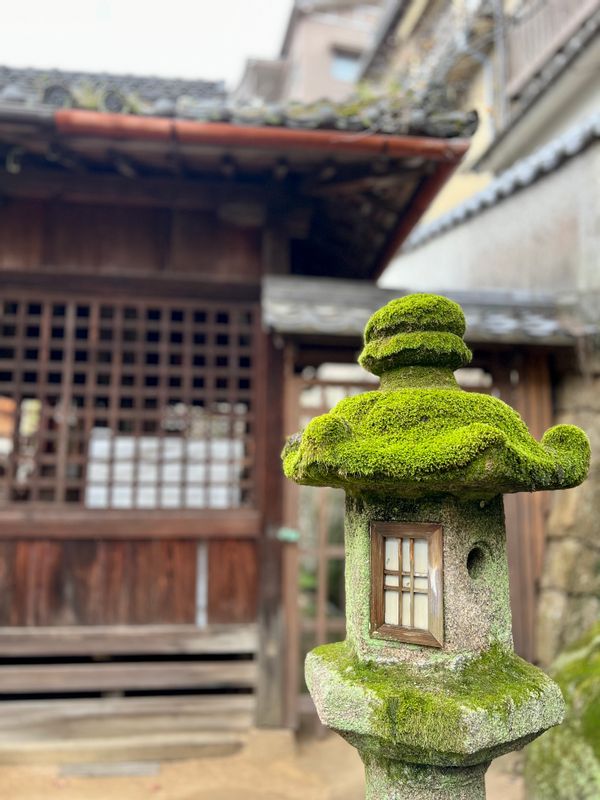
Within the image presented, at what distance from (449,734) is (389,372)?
1388 mm

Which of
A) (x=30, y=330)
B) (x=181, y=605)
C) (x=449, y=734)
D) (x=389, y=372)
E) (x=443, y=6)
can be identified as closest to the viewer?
(x=449, y=734)

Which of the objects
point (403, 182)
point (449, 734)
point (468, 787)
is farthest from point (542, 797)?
point (403, 182)

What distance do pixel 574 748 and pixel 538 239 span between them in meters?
5.78

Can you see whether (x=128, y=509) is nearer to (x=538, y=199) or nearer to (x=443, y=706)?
(x=443, y=706)

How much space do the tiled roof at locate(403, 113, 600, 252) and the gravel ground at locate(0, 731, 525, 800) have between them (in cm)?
619

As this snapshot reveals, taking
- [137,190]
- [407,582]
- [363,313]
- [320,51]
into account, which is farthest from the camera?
[320,51]

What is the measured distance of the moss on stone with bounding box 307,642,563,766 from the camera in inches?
77.4

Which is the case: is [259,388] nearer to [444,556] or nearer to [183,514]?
[183,514]

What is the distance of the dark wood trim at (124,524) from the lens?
15.9 ft

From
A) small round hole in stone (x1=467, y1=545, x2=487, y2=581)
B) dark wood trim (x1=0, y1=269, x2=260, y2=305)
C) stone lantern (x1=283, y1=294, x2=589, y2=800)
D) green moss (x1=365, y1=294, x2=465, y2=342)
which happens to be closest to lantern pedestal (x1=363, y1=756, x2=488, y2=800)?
stone lantern (x1=283, y1=294, x2=589, y2=800)

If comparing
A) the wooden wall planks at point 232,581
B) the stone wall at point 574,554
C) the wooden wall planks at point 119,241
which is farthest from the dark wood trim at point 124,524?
the stone wall at point 574,554

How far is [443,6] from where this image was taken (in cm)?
1493

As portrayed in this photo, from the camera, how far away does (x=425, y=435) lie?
2043 mm

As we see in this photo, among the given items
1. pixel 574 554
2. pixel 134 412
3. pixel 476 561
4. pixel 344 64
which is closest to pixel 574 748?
pixel 574 554
